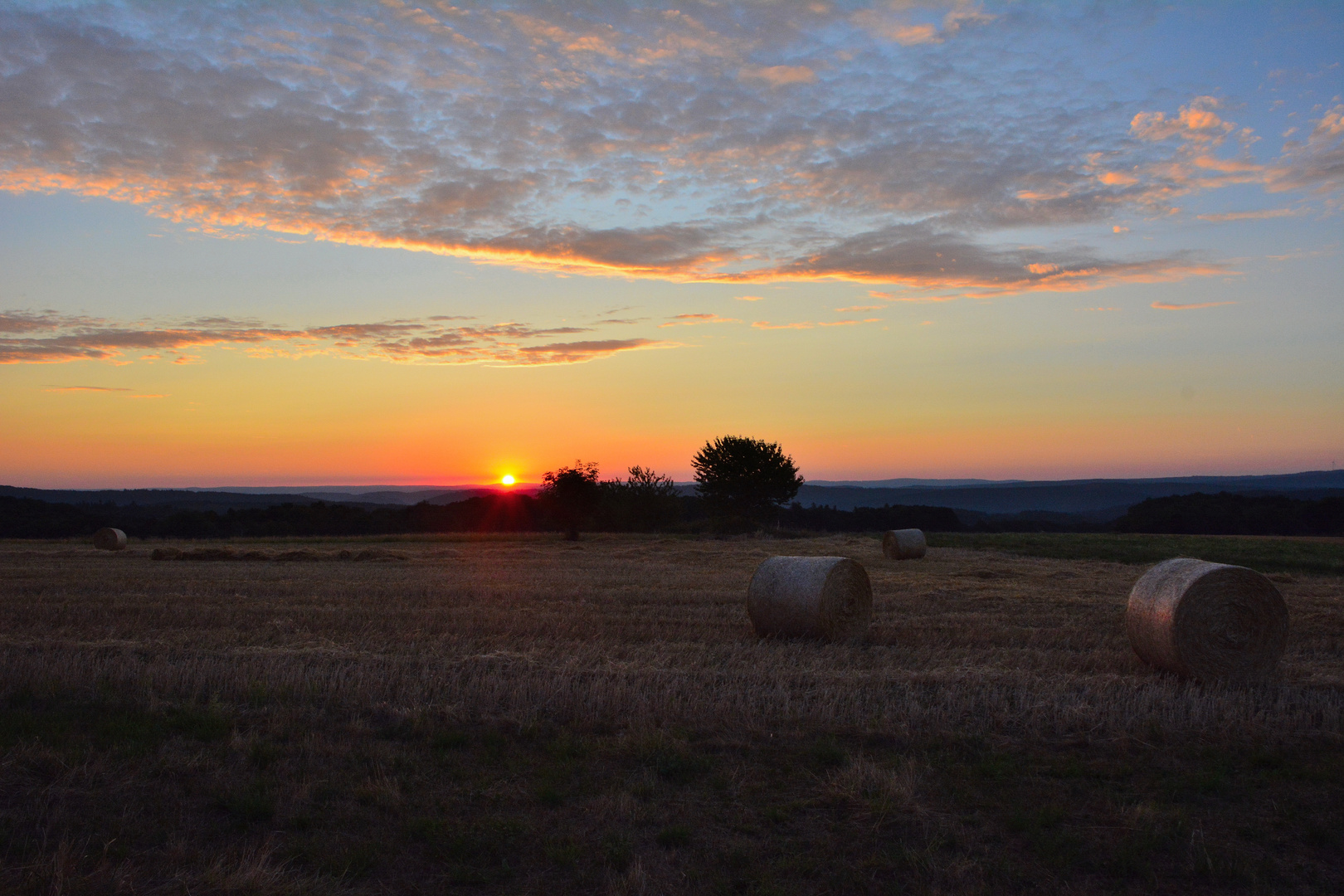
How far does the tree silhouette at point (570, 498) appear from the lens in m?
44.7

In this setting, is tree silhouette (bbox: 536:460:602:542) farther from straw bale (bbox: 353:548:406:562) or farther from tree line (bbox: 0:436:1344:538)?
straw bale (bbox: 353:548:406:562)

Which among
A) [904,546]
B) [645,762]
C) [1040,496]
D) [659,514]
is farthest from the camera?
[1040,496]

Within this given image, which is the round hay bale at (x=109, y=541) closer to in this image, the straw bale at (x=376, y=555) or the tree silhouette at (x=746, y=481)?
the straw bale at (x=376, y=555)

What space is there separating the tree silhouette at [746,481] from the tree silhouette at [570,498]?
57.6 feet

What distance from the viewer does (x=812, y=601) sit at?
12.2 meters

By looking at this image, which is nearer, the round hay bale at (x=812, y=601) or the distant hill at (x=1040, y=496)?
the round hay bale at (x=812, y=601)

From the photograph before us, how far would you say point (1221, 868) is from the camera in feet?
16.2

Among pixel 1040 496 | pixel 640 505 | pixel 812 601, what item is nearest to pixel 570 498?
pixel 640 505

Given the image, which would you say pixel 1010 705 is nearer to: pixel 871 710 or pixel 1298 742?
pixel 871 710

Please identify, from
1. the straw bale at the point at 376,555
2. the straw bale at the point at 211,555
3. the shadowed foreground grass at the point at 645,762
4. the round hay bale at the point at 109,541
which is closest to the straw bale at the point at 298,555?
the straw bale at the point at 376,555

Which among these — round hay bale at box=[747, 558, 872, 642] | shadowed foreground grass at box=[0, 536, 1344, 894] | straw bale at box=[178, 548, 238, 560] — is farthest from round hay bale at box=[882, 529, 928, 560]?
straw bale at box=[178, 548, 238, 560]

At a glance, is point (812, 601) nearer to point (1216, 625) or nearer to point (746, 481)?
point (1216, 625)

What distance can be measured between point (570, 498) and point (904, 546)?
19891 millimetres

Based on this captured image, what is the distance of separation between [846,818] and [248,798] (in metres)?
3.77
